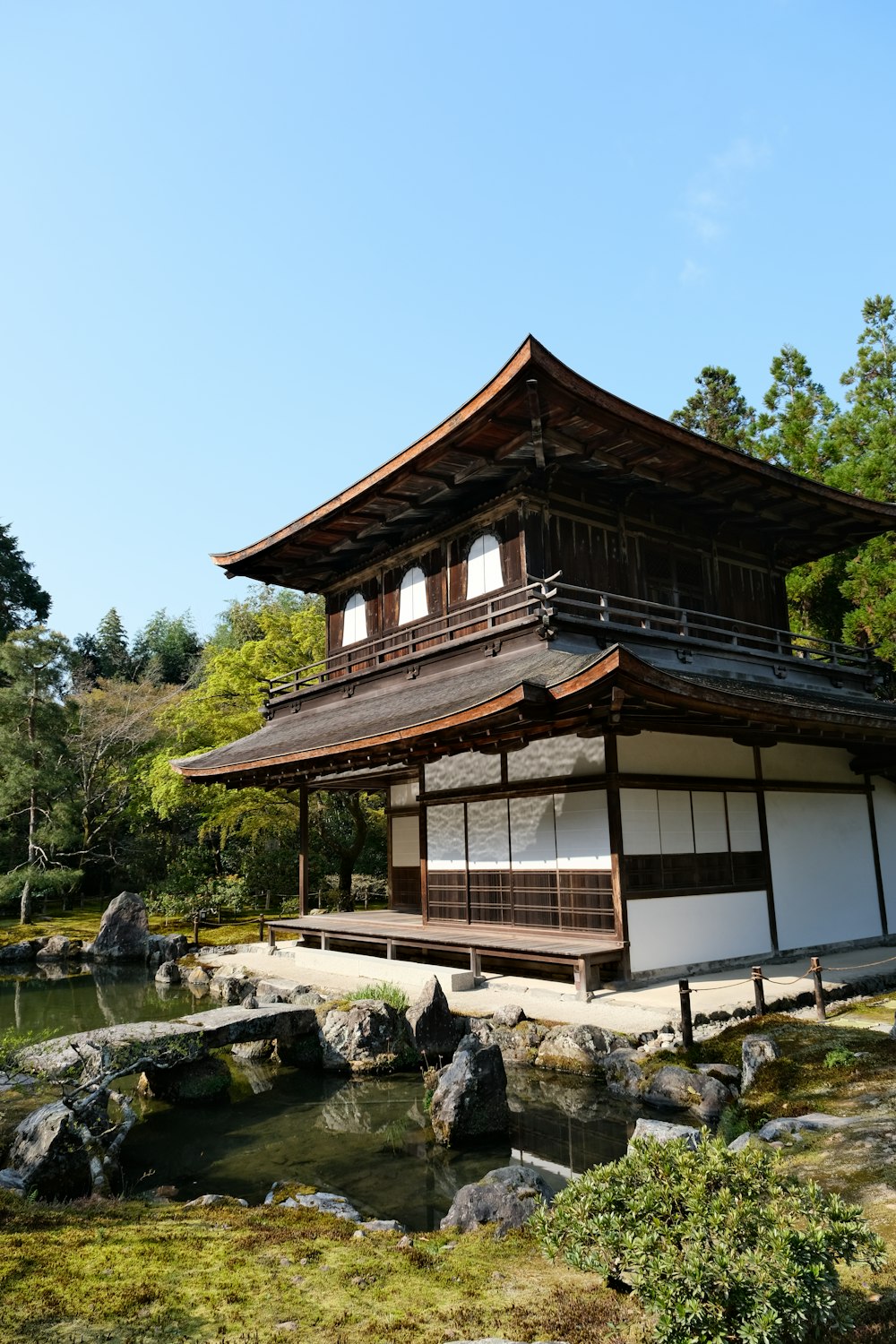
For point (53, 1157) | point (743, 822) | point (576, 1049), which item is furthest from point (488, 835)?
point (53, 1157)

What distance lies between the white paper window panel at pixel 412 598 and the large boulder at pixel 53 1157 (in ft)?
35.9

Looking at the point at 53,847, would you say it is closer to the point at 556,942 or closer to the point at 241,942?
the point at 241,942

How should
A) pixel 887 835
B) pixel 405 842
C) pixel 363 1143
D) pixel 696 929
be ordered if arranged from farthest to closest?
pixel 405 842, pixel 887 835, pixel 696 929, pixel 363 1143

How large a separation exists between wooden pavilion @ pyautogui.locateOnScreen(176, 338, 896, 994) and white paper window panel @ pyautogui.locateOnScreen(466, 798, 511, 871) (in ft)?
0.14

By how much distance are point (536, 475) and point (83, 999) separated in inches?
536

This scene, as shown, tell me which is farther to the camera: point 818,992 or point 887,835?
point 887,835

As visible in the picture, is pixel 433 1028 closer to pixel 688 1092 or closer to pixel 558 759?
pixel 688 1092

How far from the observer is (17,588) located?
50375 mm

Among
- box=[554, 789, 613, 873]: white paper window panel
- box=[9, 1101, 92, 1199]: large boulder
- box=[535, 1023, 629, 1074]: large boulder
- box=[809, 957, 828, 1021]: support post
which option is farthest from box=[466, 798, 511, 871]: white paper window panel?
box=[9, 1101, 92, 1199]: large boulder

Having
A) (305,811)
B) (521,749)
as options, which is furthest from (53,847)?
(521,749)

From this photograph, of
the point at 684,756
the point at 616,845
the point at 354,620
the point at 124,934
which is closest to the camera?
the point at 616,845

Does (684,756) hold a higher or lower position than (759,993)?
higher

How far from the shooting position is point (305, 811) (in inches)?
747

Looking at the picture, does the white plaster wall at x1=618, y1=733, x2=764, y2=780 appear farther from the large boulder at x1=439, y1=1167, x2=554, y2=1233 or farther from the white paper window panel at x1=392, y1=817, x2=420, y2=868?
the white paper window panel at x1=392, y1=817, x2=420, y2=868
